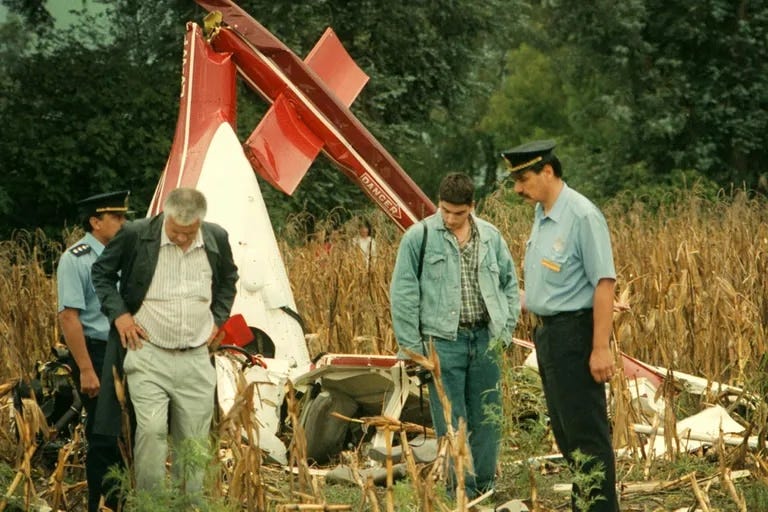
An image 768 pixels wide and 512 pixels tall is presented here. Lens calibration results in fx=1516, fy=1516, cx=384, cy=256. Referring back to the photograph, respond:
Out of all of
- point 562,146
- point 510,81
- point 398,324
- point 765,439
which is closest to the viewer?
point 398,324

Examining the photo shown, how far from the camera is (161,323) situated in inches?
258

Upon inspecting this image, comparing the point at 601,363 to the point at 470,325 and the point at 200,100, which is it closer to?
the point at 470,325

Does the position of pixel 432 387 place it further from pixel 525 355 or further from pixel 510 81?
pixel 510 81

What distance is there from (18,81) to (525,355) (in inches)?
600

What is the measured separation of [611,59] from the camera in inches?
1142

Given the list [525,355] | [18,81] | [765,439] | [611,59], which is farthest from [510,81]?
[765,439]

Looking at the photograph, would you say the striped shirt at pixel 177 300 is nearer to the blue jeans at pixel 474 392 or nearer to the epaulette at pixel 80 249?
the epaulette at pixel 80 249

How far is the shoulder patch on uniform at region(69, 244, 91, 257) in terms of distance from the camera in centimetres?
706

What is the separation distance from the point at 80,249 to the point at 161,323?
77 cm

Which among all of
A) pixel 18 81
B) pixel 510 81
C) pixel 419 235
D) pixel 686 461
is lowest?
pixel 686 461

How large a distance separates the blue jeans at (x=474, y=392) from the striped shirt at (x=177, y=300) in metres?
1.16

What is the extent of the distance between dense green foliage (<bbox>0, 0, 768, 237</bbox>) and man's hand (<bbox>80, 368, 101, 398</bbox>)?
1560cm

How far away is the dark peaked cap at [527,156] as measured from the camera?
20.6ft

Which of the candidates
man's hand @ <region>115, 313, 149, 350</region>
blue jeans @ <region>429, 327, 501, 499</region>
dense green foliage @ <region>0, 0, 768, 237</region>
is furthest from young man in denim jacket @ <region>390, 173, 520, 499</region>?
dense green foliage @ <region>0, 0, 768, 237</region>
